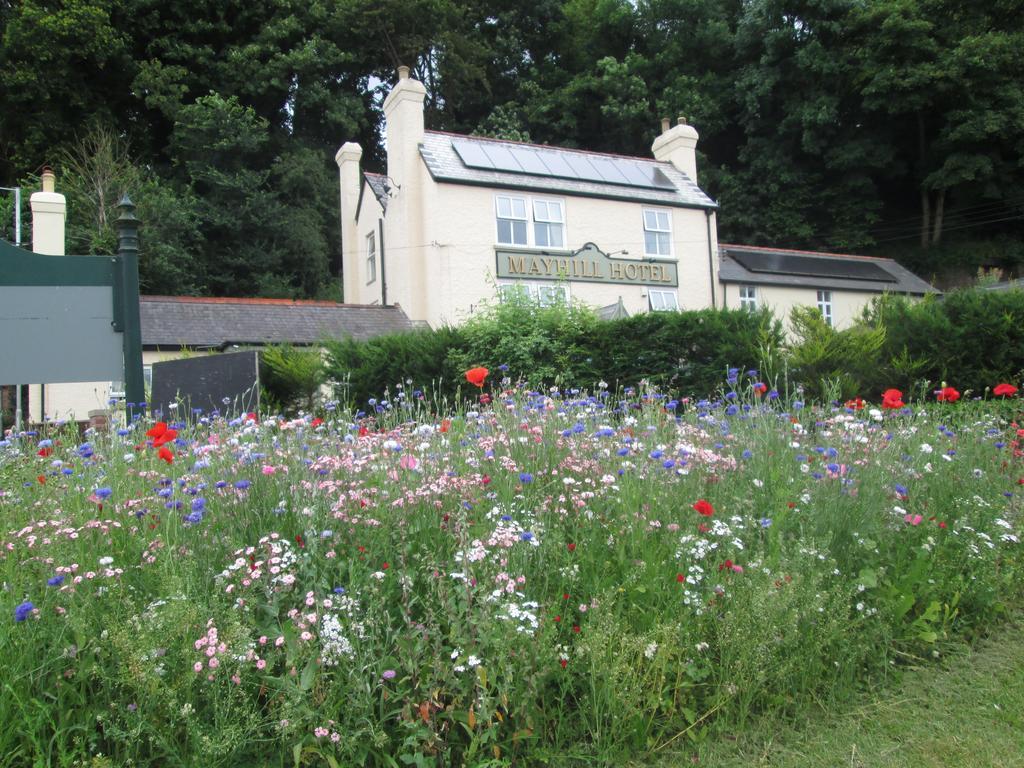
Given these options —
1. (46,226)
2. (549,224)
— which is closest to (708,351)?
(549,224)

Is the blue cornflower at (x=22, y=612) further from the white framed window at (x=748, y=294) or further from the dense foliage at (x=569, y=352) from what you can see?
the white framed window at (x=748, y=294)

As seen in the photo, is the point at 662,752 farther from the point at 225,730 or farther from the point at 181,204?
the point at 181,204

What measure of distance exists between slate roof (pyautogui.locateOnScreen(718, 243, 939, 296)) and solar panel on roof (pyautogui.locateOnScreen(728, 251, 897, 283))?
0.09 metres

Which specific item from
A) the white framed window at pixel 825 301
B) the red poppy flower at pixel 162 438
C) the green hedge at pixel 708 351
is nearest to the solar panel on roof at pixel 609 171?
the white framed window at pixel 825 301

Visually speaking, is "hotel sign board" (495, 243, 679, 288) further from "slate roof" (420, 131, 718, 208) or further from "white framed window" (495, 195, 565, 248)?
"slate roof" (420, 131, 718, 208)

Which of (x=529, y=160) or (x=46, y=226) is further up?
(x=529, y=160)

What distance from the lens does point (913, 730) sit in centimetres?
282

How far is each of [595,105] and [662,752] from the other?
119 ft

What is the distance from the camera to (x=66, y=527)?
2.90 m

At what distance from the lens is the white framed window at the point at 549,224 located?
2130 cm

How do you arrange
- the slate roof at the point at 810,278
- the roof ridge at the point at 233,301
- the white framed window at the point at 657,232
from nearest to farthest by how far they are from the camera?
1. the roof ridge at the point at 233,301
2. the white framed window at the point at 657,232
3. the slate roof at the point at 810,278

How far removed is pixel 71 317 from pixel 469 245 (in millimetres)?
14332

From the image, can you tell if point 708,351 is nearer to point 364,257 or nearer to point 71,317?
point 71,317

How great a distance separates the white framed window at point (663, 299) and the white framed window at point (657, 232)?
1196mm
